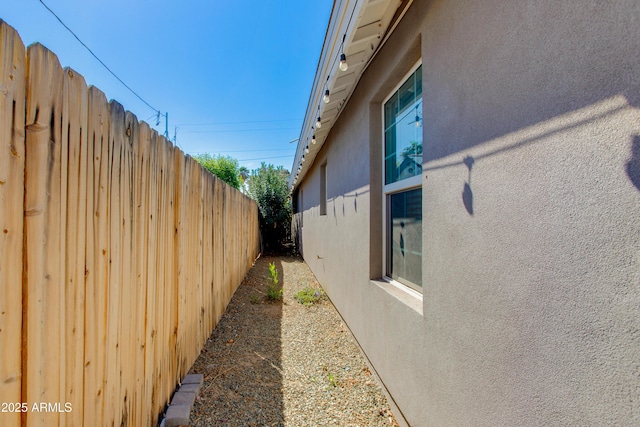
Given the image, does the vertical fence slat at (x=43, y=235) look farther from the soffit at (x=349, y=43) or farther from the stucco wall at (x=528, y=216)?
the soffit at (x=349, y=43)

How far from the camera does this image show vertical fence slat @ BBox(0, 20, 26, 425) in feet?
2.93

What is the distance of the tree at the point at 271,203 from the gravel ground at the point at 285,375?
9057mm

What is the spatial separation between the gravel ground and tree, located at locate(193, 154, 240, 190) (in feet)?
79.9

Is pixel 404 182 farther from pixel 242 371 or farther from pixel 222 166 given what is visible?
pixel 222 166

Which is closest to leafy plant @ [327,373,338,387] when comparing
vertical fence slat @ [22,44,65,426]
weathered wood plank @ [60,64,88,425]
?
weathered wood plank @ [60,64,88,425]

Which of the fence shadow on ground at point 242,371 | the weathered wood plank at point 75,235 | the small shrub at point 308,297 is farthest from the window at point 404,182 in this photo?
the small shrub at point 308,297

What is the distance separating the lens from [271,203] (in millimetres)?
13961

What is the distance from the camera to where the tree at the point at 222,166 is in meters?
27.6

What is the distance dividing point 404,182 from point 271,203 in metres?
11.7

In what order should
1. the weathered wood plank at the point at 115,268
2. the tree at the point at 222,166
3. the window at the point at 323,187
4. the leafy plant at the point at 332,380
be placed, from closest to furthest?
the weathered wood plank at the point at 115,268, the leafy plant at the point at 332,380, the window at the point at 323,187, the tree at the point at 222,166

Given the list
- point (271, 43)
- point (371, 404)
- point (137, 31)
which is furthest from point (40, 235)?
point (271, 43)

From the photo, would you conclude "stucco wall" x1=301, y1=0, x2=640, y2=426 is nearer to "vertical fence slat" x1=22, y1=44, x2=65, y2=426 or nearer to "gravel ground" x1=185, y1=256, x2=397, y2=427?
"gravel ground" x1=185, y1=256, x2=397, y2=427

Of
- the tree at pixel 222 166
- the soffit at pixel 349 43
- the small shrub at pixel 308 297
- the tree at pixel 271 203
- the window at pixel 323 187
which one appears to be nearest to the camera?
the soffit at pixel 349 43

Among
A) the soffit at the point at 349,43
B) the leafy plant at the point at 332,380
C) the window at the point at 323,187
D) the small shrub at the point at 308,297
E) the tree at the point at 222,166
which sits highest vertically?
the tree at the point at 222,166
